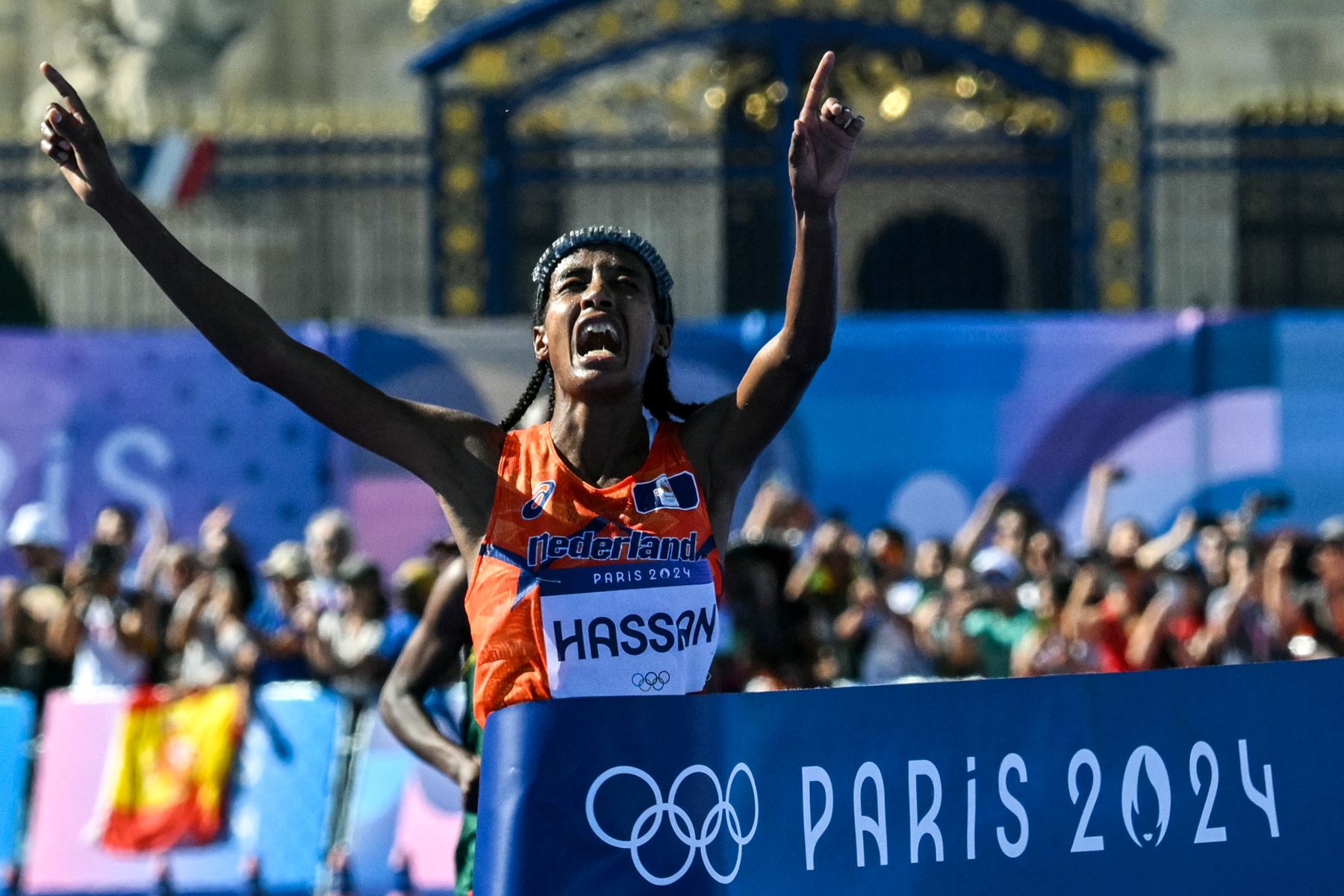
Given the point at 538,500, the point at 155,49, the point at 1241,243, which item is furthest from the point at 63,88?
the point at 1241,243

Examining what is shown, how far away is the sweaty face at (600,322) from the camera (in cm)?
347

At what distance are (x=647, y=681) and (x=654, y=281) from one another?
66cm

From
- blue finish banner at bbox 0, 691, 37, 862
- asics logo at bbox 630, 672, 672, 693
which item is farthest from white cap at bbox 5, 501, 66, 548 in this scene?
asics logo at bbox 630, 672, 672, 693

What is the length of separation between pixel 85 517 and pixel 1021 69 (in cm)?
623

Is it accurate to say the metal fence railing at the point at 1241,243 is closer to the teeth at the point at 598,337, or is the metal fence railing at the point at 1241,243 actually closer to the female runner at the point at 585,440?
the female runner at the point at 585,440

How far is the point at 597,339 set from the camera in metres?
3.48

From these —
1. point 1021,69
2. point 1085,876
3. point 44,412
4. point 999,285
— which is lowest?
point 1085,876

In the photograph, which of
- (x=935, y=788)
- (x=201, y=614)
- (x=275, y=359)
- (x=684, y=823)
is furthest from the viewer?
(x=201, y=614)

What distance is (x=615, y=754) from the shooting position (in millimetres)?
3162

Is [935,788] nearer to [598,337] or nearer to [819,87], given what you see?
[598,337]

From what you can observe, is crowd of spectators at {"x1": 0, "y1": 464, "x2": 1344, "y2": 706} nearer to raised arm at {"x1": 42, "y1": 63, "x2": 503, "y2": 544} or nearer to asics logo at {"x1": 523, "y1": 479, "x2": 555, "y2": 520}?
raised arm at {"x1": 42, "y1": 63, "x2": 503, "y2": 544}

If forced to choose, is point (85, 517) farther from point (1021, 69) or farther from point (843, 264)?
point (843, 264)

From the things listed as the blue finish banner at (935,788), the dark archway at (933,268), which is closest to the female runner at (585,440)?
the blue finish banner at (935,788)

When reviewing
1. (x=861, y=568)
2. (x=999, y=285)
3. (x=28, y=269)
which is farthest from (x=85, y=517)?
(x=999, y=285)
